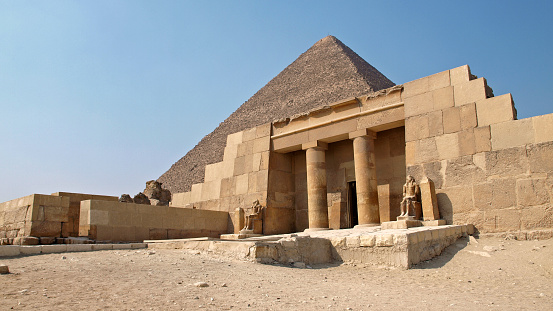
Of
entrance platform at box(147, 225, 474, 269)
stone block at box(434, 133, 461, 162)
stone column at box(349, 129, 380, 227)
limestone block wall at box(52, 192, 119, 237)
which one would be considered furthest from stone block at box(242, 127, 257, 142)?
entrance platform at box(147, 225, 474, 269)

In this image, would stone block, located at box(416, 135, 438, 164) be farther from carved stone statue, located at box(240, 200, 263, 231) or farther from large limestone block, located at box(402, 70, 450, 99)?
carved stone statue, located at box(240, 200, 263, 231)

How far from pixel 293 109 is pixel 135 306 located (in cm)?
8574

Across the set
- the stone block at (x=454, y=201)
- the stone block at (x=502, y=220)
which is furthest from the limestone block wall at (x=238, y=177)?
the stone block at (x=502, y=220)

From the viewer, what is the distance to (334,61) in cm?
9119

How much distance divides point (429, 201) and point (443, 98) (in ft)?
8.88

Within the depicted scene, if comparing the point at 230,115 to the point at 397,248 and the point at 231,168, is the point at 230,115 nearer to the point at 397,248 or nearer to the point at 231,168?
the point at 231,168

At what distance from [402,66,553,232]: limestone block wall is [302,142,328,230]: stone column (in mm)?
2972

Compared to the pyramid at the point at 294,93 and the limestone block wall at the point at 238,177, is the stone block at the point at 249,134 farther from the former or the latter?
the pyramid at the point at 294,93

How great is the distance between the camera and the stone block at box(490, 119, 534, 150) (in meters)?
8.98

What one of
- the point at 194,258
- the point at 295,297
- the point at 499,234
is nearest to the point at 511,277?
the point at 499,234

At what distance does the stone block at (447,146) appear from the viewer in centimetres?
1003

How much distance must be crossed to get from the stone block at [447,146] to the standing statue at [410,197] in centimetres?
88

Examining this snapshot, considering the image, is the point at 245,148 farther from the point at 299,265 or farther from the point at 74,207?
the point at 299,265

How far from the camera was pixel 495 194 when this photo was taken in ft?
30.2
